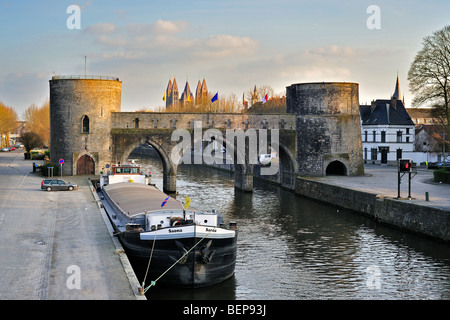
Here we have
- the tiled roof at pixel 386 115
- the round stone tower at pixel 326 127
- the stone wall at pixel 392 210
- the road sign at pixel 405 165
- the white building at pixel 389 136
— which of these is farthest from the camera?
the tiled roof at pixel 386 115

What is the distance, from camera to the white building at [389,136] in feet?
222

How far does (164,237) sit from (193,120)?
1177 inches

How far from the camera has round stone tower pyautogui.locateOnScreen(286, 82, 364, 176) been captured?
4900 cm

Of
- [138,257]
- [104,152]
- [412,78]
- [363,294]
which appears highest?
[412,78]

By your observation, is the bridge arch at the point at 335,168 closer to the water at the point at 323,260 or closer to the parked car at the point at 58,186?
the water at the point at 323,260

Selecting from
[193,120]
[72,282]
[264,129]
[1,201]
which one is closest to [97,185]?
Result: [1,201]

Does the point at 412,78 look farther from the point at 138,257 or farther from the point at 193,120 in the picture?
the point at 138,257

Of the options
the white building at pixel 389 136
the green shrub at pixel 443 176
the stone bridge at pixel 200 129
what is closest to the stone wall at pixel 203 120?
the stone bridge at pixel 200 129

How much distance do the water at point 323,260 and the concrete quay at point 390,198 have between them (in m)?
0.69

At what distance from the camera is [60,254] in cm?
1836

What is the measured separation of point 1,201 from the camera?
3155cm

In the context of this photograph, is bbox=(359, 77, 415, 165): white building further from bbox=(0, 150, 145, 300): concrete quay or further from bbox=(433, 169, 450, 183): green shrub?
bbox=(0, 150, 145, 300): concrete quay

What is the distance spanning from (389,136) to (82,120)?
38.8m

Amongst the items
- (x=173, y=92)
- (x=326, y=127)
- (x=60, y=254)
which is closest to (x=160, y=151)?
(x=326, y=127)
